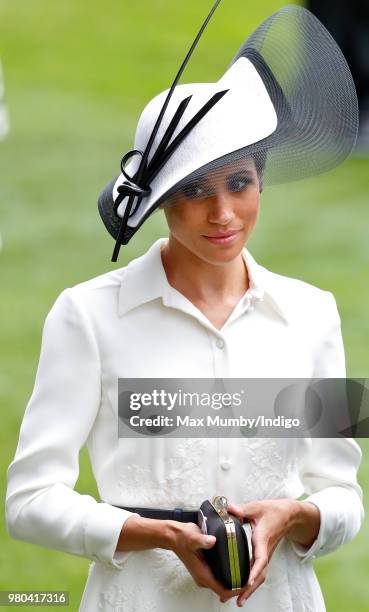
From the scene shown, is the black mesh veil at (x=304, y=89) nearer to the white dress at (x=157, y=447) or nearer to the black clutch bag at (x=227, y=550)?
the white dress at (x=157, y=447)

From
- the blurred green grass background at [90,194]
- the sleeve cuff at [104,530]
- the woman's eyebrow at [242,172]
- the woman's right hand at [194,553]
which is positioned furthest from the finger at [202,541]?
the blurred green grass background at [90,194]

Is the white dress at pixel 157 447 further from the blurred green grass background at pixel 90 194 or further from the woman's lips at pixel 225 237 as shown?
the blurred green grass background at pixel 90 194

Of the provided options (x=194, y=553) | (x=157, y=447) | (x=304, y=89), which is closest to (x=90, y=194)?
(x=304, y=89)

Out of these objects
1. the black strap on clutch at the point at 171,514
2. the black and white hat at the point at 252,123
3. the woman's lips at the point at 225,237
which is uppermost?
the black and white hat at the point at 252,123

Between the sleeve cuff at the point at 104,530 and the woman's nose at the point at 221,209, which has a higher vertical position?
the woman's nose at the point at 221,209

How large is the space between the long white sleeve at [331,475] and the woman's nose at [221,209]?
25cm

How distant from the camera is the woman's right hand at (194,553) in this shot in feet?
6.50

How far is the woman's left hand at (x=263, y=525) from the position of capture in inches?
78.4

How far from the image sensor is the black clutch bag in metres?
1.96

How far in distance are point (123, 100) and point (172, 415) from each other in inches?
257

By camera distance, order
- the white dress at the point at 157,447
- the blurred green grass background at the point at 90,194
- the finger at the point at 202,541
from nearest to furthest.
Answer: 1. the finger at the point at 202,541
2. the white dress at the point at 157,447
3. the blurred green grass background at the point at 90,194

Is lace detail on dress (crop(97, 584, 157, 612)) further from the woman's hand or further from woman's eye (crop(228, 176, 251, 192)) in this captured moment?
woman's eye (crop(228, 176, 251, 192))

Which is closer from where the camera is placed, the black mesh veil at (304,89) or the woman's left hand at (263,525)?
the woman's left hand at (263,525)

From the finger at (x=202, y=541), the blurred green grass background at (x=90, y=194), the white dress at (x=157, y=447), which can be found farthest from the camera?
the blurred green grass background at (x=90, y=194)
